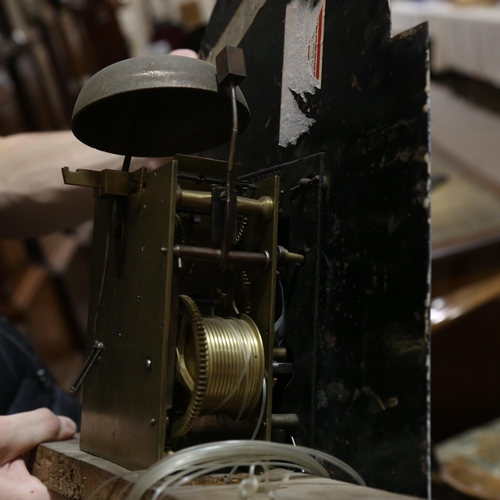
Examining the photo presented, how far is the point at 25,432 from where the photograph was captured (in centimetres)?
92

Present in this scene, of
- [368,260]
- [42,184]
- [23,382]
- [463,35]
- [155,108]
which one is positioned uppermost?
[463,35]

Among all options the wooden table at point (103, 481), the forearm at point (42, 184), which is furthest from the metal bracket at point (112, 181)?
the forearm at point (42, 184)

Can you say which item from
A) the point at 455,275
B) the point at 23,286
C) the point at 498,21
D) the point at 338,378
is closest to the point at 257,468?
the point at 338,378

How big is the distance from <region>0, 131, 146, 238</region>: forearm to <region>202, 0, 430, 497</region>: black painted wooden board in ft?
2.20

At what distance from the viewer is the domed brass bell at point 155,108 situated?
730mm

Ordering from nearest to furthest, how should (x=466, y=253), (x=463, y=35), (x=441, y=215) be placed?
(x=466, y=253) → (x=441, y=215) → (x=463, y=35)

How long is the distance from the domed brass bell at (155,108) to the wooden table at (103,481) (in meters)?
0.48

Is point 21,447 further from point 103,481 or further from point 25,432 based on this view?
point 103,481

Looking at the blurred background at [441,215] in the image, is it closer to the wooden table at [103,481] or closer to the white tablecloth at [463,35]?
the white tablecloth at [463,35]

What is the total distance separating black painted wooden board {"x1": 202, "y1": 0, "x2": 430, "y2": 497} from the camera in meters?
0.71

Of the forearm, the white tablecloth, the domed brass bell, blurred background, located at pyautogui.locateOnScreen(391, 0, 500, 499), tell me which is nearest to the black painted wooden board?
the domed brass bell

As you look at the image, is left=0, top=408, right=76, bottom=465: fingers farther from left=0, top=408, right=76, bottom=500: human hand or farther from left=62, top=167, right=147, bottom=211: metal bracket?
left=62, top=167, right=147, bottom=211: metal bracket

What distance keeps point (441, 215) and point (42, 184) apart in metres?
1.57

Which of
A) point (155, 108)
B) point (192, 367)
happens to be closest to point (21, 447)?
point (192, 367)
